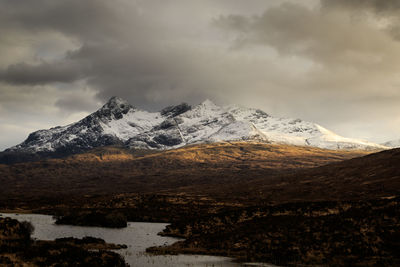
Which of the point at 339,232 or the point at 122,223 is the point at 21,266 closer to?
the point at 339,232

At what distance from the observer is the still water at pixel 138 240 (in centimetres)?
4160

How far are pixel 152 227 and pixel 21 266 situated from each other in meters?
49.4

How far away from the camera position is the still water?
41597 millimetres

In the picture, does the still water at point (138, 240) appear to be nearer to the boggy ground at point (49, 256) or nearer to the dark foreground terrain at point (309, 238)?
the boggy ground at point (49, 256)

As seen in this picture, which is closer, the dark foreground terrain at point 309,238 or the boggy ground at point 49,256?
the boggy ground at point 49,256

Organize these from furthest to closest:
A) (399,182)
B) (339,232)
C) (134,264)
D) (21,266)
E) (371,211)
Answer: (399,182) → (371,211) → (339,232) → (134,264) → (21,266)

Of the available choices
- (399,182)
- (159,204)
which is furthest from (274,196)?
(159,204)

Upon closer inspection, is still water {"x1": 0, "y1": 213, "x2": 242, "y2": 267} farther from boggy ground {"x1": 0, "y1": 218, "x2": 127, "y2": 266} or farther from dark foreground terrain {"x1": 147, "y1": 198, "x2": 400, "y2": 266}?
dark foreground terrain {"x1": 147, "y1": 198, "x2": 400, "y2": 266}

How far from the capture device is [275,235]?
5297cm

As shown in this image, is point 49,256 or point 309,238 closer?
point 49,256

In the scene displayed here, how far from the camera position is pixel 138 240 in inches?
2468

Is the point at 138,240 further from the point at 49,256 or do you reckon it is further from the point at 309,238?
the point at 309,238

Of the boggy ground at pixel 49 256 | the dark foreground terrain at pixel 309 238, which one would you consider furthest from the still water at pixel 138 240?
the dark foreground terrain at pixel 309 238

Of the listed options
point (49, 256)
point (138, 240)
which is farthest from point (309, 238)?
point (49, 256)
